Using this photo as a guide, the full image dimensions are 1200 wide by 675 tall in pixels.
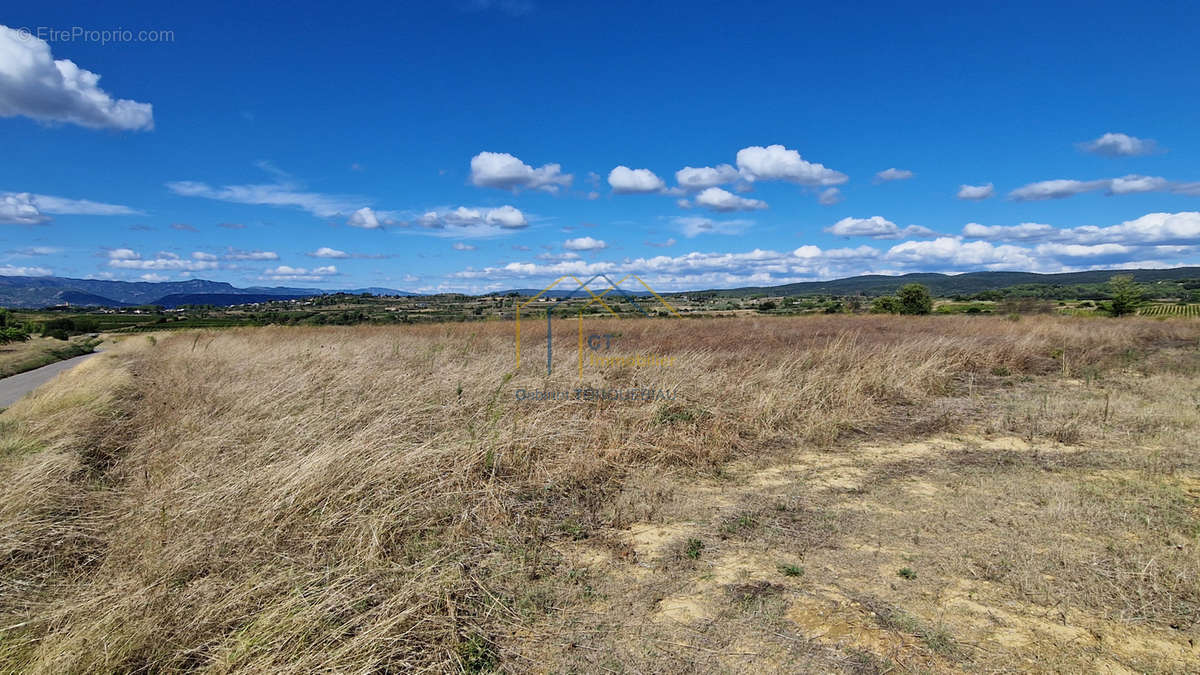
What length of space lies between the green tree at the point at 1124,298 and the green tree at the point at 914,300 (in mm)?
9873

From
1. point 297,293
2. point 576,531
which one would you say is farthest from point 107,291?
point 576,531

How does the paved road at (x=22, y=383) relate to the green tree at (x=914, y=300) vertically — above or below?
below

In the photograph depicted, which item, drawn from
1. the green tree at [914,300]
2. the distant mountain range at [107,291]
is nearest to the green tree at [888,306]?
the green tree at [914,300]

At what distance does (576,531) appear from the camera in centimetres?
440

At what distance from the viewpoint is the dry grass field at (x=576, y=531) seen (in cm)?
273

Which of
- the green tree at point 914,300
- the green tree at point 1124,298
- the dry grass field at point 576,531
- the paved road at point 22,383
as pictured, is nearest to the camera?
the dry grass field at point 576,531

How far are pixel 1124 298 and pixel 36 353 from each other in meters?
56.6

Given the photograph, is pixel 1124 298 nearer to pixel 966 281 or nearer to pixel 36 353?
pixel 36 353

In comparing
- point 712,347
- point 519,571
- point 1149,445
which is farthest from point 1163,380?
point 519,571

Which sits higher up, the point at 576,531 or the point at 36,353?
the point at 36,353

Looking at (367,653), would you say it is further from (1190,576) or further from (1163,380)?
(1163,380)

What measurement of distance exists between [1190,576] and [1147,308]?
4436cm

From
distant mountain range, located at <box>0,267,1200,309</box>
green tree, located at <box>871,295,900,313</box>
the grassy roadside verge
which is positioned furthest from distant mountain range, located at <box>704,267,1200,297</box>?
the grassy roadside verge

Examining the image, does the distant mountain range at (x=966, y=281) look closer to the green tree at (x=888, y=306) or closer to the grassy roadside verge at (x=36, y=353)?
the green tree at (x=888, y=306)
